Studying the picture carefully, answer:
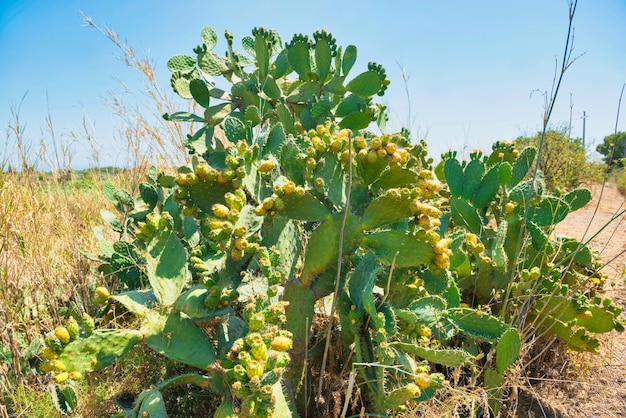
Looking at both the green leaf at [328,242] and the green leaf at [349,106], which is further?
the green leaf at [349,106]

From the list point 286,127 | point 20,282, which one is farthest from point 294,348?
point 20,282

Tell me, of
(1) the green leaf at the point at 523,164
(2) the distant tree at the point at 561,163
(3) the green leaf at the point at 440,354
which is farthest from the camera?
(2) the distant tree at the point at 561,163

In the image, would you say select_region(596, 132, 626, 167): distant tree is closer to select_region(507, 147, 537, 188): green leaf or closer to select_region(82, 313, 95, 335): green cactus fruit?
select_region(507, 147, 537, 188): green leaf

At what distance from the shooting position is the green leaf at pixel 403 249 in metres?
1.16

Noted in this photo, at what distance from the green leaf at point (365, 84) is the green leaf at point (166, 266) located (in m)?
0.99

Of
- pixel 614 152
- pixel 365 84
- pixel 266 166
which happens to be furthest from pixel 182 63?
pixel 614 152

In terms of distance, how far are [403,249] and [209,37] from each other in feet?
4.28

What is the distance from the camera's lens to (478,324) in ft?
4.69

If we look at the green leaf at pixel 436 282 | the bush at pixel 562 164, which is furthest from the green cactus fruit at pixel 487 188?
the bush at pixel 562 164

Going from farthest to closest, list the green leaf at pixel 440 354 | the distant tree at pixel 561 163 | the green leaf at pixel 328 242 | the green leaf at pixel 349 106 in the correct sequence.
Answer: the distant tree at pixel 561 163, the green leaf at pixel 349 106, the green leaf at pixel 328 242, the green leaf at pixel 440 354

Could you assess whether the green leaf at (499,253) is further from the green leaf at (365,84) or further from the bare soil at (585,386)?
the green leaf at (365,84)

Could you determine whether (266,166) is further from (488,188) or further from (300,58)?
(488,188)

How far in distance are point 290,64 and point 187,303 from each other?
106 cm

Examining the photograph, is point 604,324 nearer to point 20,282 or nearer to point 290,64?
point 290,64
